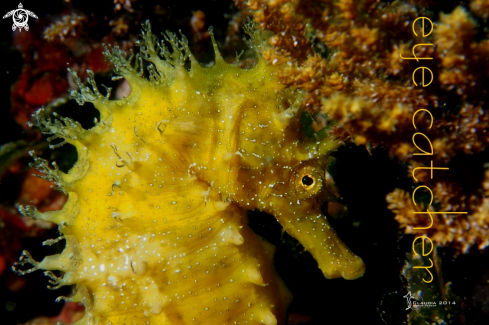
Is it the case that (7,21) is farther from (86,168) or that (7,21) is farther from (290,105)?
Result: (290,105)

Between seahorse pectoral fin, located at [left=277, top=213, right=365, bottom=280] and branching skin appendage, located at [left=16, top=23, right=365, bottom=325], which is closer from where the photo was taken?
seahorse pectoral fin, located at [left=277, top=213, right=365, bottom=280]

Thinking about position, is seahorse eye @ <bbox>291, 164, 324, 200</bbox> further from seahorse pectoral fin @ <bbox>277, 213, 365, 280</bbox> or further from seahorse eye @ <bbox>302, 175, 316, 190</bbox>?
seahorse pectoral fin @ <bbox>277, 213, 365, 280</bbox>

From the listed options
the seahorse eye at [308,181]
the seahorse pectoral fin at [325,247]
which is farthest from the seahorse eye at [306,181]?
the seahorse pectoral fin at [325,247]

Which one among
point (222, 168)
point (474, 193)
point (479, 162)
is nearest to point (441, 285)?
point (474, 193)

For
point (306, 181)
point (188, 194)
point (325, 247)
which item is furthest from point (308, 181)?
point (188, 194)

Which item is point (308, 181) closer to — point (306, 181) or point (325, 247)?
point (306, 181)

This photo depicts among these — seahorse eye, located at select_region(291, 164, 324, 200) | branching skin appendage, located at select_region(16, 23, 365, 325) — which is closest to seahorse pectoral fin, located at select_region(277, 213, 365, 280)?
branching skin appendage, located at select_region(16, 23, 365, 325)
